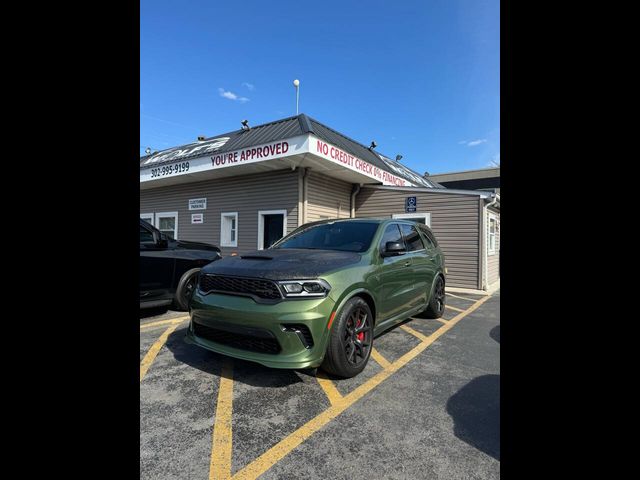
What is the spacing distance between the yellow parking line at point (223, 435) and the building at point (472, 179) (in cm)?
2960

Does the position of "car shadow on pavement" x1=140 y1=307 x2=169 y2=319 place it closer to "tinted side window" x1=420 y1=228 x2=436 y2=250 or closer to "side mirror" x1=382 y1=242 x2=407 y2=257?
"side mirror" x1=382 y1=242 x2=407 y2=257

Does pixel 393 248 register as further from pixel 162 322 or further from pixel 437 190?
pixel 437 190

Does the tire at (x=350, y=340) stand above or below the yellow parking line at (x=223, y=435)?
above

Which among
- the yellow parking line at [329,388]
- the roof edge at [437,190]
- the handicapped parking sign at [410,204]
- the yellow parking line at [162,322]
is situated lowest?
the yellow parking line at [329,388]

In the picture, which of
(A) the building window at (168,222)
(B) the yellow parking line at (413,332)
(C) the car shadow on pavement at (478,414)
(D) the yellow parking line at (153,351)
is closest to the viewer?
(C) the car shadow on pavement at (478,414)

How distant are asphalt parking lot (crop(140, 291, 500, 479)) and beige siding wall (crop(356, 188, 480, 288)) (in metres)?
6.41

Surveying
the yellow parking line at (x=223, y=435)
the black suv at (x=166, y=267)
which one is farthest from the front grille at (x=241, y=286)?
the black suv at (x=166, y=267)

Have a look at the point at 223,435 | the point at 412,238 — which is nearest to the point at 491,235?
the point at 412,238

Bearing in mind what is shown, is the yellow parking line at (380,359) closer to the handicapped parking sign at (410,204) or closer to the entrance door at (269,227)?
the entrance door at (269,227)

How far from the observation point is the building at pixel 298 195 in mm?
9484

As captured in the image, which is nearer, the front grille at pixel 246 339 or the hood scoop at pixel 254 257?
the front grille at pixel 246 339
